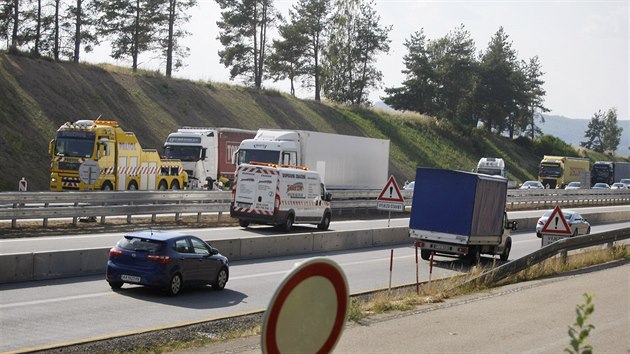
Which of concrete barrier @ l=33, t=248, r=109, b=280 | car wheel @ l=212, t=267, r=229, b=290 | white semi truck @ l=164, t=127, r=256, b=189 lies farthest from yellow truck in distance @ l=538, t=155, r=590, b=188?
car wheel @ l=212, t=267, r=229, b=290

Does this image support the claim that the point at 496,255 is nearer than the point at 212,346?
No

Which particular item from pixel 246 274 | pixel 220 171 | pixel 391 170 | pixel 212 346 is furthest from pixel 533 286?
pixel 391 170

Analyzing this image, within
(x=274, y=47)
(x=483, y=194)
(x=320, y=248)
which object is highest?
(x=274, y=47)

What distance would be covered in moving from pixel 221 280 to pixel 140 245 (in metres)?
2.04

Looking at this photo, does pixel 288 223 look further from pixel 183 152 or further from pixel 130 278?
pixel 183 152

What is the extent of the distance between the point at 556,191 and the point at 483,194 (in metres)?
38.5

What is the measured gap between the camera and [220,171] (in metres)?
47.7

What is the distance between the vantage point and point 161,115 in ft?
197

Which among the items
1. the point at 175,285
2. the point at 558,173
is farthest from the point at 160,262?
the point at 558,173

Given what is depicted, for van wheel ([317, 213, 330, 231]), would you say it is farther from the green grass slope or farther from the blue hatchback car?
the blue hatchback car

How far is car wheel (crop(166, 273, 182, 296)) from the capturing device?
17.0 metres

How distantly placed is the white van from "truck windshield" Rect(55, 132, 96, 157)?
26.2ft

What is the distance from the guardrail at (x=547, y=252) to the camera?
18359mm

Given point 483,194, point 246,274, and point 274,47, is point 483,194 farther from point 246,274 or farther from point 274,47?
point 274,47
